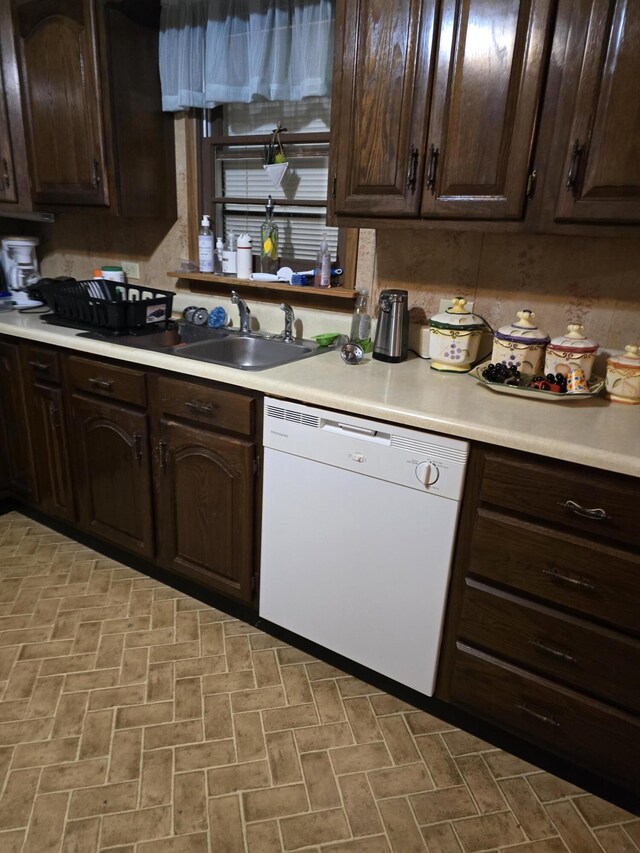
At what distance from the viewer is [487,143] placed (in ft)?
4.77

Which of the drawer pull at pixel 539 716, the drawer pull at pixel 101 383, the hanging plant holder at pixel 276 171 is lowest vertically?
the drawer pull at pixel 539 716

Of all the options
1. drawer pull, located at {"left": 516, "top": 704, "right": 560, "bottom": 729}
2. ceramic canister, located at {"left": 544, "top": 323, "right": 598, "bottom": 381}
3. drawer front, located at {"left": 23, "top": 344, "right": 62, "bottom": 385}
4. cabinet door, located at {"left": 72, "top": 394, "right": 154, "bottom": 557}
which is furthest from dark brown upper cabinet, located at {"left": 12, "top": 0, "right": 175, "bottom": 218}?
drawer pull, located at {"left": 516, "top": 704, "right": 560, "bottom": 729}

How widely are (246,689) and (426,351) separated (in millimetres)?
1270

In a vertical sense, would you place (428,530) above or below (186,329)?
below

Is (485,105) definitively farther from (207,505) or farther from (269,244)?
(207,505)

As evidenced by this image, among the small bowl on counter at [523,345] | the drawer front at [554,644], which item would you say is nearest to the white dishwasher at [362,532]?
the drawer front at [554,644]

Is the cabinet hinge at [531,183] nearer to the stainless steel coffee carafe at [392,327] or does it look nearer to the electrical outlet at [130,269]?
the stainless steel coffee carafe at [392,327]

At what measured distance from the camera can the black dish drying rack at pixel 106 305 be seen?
2.15m

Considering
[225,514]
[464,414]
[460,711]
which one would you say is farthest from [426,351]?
[460,711]

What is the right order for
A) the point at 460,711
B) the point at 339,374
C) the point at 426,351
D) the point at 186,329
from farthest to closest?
the point at 186,329 < the point at 426,351 < the point at 339,374 < the point at 460,711

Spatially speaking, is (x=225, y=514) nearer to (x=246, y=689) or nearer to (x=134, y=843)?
(x=246, y=689)

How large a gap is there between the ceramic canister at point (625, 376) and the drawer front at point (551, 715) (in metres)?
0.79

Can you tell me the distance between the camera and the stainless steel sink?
6.90 ft

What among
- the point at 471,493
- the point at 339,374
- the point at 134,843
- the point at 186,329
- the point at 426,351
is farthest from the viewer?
the point at 186,329
